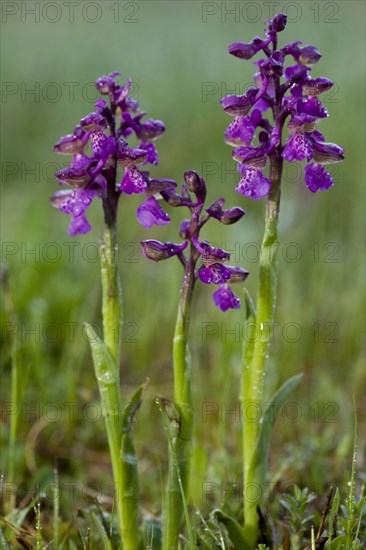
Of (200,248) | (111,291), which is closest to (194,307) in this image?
(111,291)

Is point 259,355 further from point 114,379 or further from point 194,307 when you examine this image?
point 194,307

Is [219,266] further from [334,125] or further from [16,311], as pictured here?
[334,125]

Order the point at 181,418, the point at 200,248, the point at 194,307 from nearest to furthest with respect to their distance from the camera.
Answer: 1. the point at 200,248
2. the point at 181,418
3. the point at 194,307

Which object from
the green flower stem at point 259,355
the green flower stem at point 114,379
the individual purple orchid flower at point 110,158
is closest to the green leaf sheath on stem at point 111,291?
the green flower stem at point 114,379

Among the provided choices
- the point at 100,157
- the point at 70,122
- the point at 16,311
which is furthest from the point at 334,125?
the point at 100,157

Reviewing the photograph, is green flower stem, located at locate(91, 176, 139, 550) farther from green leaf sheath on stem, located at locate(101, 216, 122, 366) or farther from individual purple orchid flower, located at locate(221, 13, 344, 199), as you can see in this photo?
individual purple orchid flower, located at locate(221, 13, 344, 199)

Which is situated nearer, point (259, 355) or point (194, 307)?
point (259, 355)
